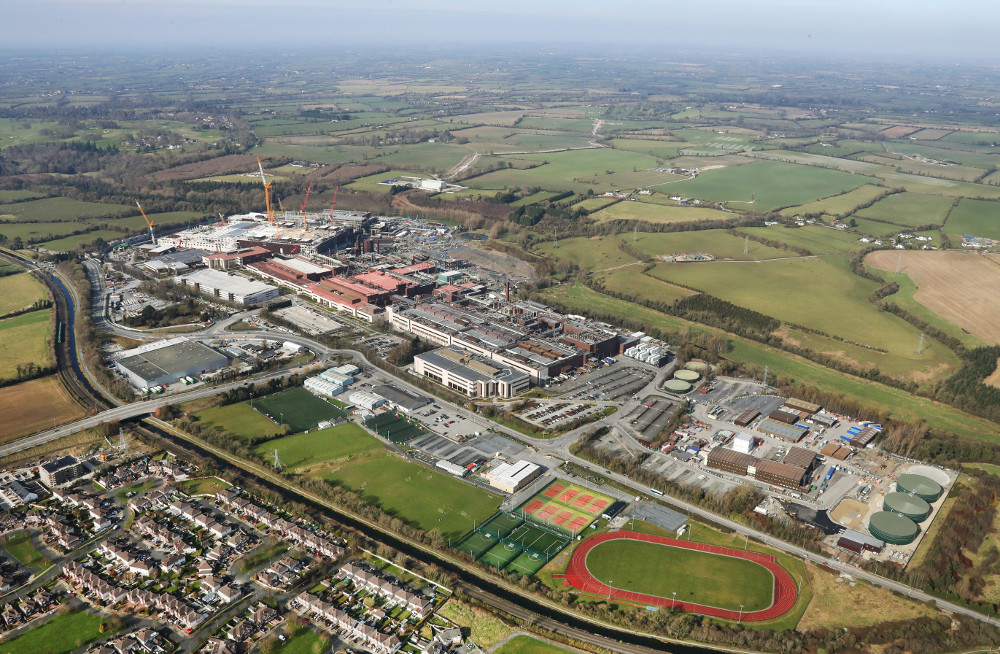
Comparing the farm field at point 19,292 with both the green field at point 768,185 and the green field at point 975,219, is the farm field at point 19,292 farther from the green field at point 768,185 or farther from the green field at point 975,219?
the green field at point 975,219

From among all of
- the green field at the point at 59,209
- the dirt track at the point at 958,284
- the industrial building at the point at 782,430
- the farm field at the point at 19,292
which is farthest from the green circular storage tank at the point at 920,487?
the green field at the point at 59,209

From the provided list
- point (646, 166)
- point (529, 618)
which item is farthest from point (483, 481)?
point (646, 166)

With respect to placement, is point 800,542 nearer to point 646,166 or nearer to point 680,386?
point 680,386

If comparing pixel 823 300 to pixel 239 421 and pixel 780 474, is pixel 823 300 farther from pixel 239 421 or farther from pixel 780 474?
pixel 239 421

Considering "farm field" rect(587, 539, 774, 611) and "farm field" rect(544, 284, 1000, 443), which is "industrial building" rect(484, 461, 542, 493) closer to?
"farm field" rect(587, 539, 774, 611)

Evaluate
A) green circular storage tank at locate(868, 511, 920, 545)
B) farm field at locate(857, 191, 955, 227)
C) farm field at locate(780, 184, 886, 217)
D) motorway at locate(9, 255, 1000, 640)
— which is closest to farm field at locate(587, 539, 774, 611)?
motorway at locate(9, 255, 1000, 640)

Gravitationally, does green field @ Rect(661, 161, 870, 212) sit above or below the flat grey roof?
above
